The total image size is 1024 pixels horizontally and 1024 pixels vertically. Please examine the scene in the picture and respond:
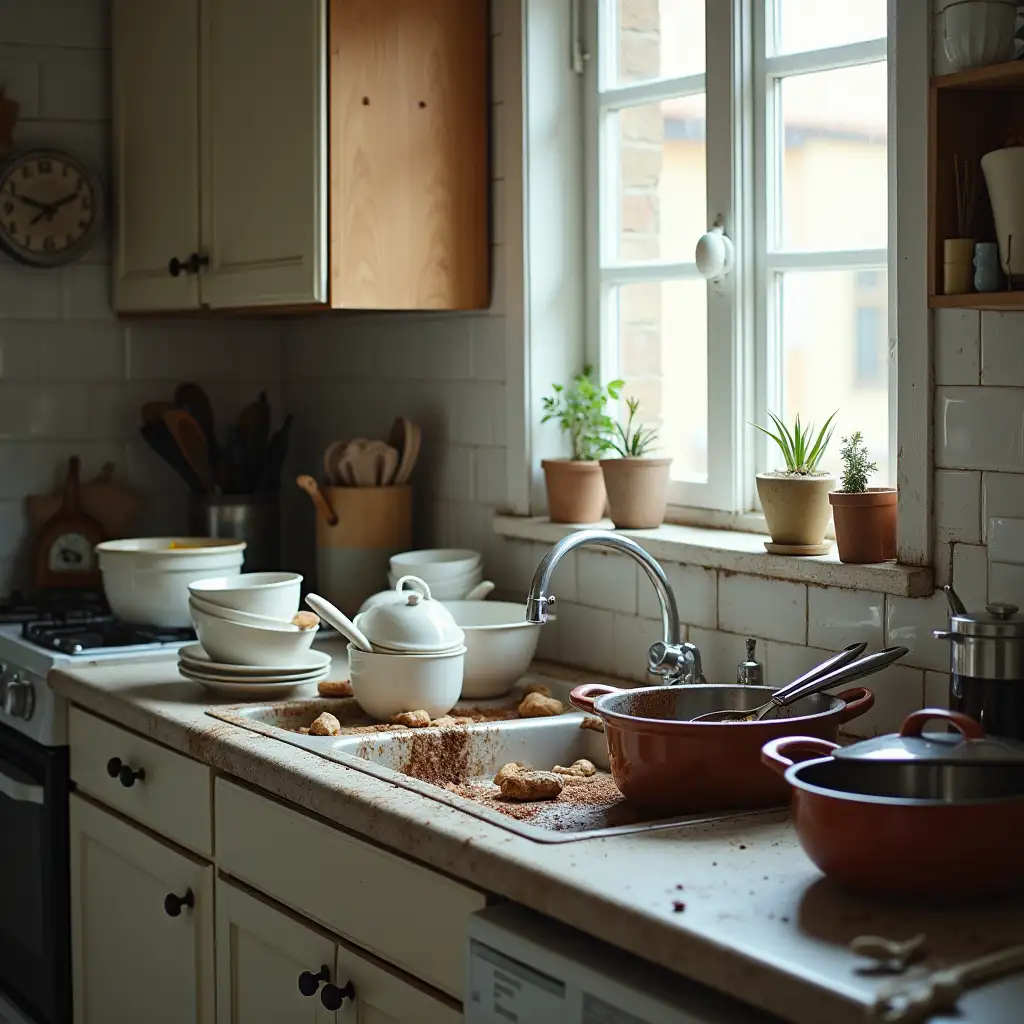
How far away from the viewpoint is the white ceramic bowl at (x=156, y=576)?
3.09m

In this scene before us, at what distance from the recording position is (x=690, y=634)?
262 centimetres

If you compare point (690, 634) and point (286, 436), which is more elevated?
point (286, 436)

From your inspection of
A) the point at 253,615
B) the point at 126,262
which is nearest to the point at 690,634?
the point at 253,615

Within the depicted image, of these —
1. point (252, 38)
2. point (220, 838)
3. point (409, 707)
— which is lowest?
point (220, 838)

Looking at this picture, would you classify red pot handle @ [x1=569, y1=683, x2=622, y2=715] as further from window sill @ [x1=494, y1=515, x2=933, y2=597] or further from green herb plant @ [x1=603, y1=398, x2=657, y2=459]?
green herb plant @ [x1=603, y1=398, x2=657, y2=459]

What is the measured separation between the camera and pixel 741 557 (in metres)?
2.47

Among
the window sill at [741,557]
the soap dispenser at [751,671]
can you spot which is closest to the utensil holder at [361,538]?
the window sill at [741,557]

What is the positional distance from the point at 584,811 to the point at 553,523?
90cm

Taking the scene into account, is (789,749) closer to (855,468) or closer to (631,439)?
(855,468)

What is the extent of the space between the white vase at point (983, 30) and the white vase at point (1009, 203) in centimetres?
13

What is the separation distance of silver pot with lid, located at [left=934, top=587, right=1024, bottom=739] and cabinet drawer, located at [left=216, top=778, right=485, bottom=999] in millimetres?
653

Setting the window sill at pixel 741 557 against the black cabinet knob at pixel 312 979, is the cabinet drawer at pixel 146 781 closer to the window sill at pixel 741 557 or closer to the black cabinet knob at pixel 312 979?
the black cabinet knob at pixel 312 979

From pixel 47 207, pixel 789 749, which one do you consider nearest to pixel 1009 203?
pixel 789 749

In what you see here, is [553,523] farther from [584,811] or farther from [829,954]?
[829,954]
